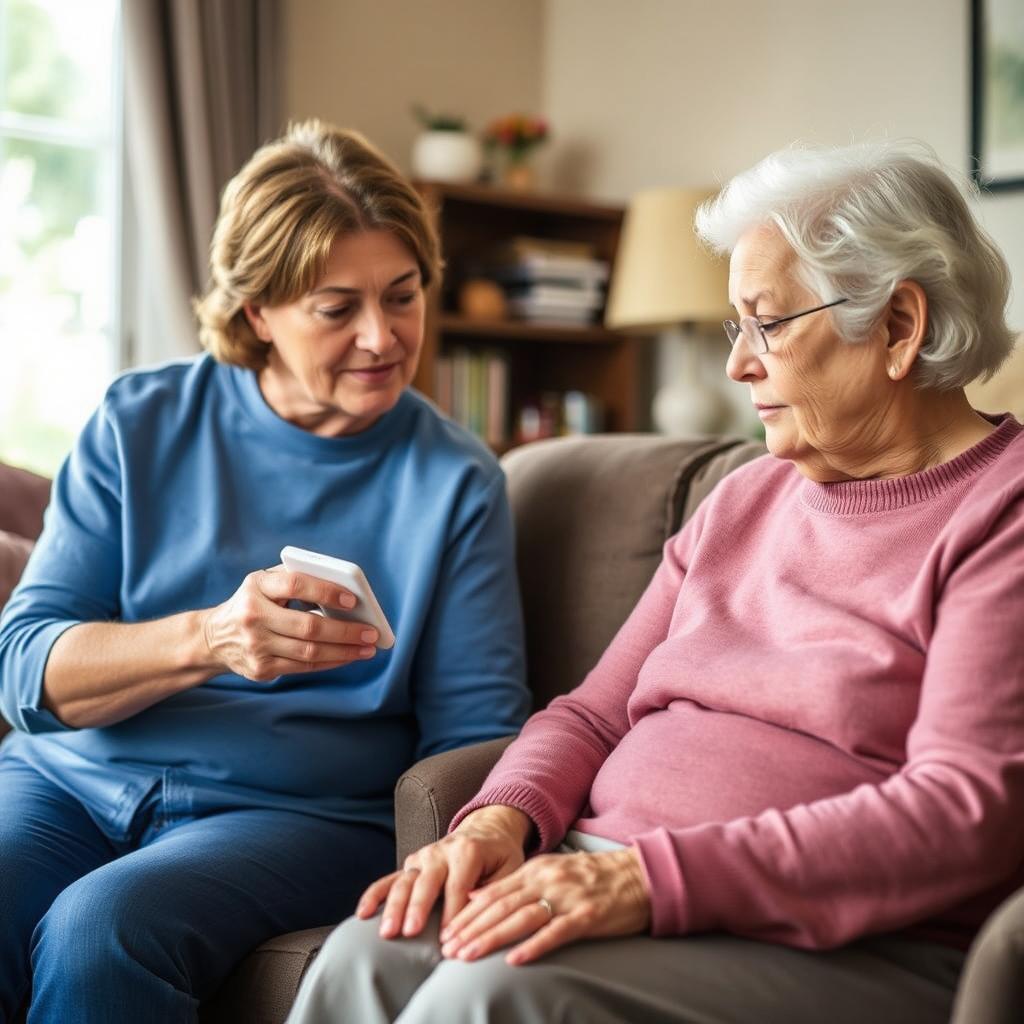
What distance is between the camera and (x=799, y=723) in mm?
1237

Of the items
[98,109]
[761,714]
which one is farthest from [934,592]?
[98,109]

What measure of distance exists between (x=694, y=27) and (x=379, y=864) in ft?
10.4

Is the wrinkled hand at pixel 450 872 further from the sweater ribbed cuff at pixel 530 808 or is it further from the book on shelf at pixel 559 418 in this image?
the book on shelf at pixel 559 418

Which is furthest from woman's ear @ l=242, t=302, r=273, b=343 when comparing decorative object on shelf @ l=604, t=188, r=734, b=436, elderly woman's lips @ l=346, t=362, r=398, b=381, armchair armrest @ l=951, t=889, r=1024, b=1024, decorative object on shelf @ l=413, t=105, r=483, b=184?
decorative object on shelf @ l=413, t=105, r=483, b=184

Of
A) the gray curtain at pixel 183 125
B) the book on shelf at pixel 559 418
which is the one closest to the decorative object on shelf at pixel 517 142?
the book on shelf at pixel 559 418

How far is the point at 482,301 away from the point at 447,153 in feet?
1.47

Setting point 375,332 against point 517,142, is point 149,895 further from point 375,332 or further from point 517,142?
point 517,142

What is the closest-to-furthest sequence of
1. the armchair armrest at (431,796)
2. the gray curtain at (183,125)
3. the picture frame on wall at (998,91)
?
the armchair armrest at (431,796), the picture frame on wall at (998,91), the gray curtain at (183,125)

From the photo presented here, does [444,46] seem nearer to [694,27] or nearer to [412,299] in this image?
[694,27]

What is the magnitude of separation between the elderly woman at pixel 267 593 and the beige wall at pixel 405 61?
234 centimetres

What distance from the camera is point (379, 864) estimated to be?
5.37ft

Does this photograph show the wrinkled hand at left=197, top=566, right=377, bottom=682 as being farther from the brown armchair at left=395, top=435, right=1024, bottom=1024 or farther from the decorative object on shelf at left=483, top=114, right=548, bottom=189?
the decorative object on shelf at left=483, top=114, right=548, bottom=189

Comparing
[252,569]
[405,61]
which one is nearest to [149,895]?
[252,569]

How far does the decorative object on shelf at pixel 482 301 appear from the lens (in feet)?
13.1
